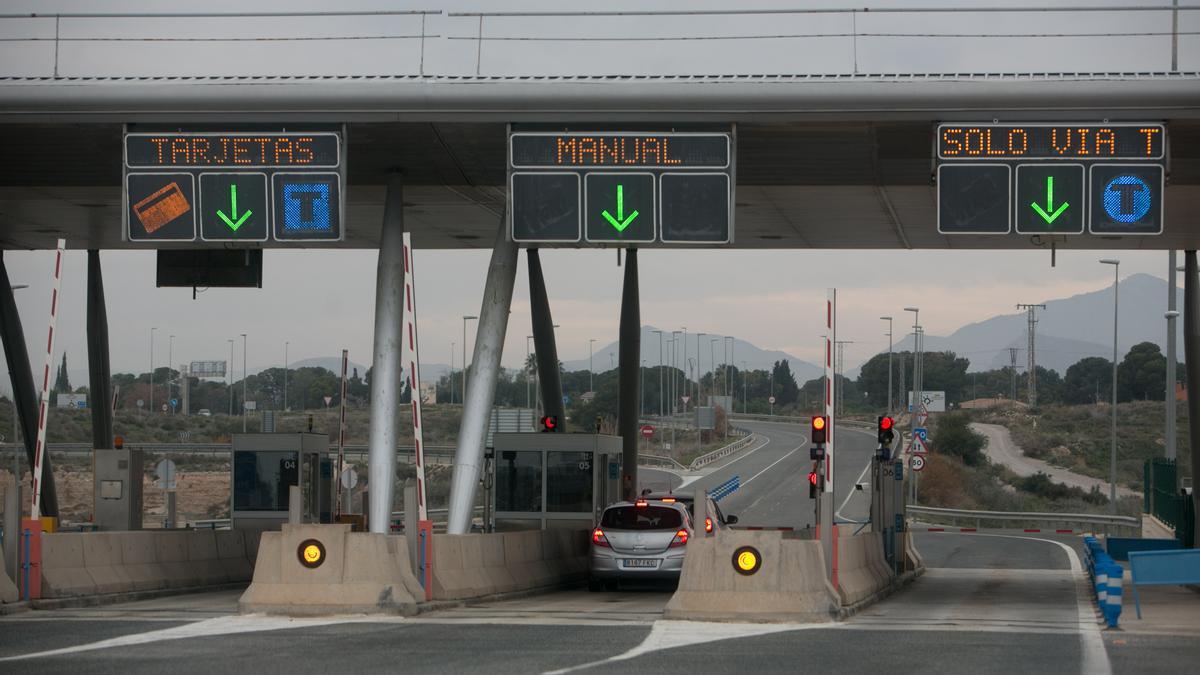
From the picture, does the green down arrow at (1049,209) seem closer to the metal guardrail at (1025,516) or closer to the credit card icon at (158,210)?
the credit card icon at (158,210)

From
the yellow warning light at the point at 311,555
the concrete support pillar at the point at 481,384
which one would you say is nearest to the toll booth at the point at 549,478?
the concrete support pillar at the point at 481,384

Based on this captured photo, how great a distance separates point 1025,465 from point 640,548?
87.5m

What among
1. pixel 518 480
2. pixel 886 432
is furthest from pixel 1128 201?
pixel 518 480

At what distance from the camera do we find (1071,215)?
20375mm

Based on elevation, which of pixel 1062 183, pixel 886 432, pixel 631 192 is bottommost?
pixel 886 432

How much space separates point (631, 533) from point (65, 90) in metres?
10.2

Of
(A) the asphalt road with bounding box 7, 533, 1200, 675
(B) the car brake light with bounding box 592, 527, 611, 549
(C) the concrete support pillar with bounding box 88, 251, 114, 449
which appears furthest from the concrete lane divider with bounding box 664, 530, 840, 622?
(C) the concrete support pillar with bounding box 88, 251, 114, 449

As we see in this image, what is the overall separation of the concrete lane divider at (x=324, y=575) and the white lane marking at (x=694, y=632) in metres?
3.18

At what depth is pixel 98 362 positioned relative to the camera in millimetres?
37906

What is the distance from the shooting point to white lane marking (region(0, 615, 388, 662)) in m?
13.7

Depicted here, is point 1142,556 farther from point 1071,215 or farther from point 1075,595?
point 1075,595

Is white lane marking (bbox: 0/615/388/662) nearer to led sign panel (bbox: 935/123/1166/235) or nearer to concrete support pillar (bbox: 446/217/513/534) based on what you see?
concrete support pillar (bbox: 446/217/513/534)

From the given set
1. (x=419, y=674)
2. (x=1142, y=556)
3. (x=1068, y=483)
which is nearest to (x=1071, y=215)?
(x=1142, y=556)

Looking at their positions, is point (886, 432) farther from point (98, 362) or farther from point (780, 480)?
point (780, 480)
